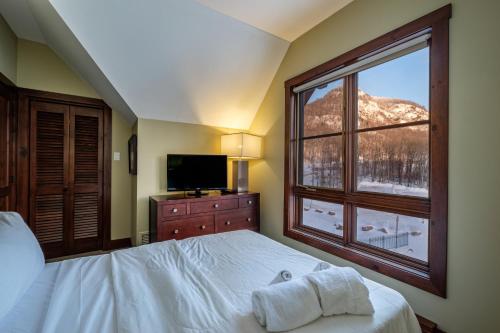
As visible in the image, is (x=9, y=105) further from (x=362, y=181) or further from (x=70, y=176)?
(x=362, y=181)

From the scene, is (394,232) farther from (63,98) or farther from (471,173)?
(63,98)

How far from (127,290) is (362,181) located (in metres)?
1.94

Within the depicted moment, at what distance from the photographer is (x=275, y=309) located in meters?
0.88

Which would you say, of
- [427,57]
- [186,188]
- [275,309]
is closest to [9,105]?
[186,188]

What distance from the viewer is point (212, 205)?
280 centimetres

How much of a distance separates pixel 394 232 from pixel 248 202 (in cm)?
173

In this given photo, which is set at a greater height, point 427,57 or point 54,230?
point 427,57

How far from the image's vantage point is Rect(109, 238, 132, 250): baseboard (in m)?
3.21

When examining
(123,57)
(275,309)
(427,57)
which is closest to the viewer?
(275,309)

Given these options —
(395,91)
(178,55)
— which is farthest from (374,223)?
(178,55)

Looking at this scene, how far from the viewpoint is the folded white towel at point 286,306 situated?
855mm

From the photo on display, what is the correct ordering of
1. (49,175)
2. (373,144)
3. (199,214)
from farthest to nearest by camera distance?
(49,175)
(199,214)
(373,144)

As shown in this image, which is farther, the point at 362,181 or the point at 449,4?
the point at 362,181

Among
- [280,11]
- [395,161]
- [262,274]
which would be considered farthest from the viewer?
[280,11]
